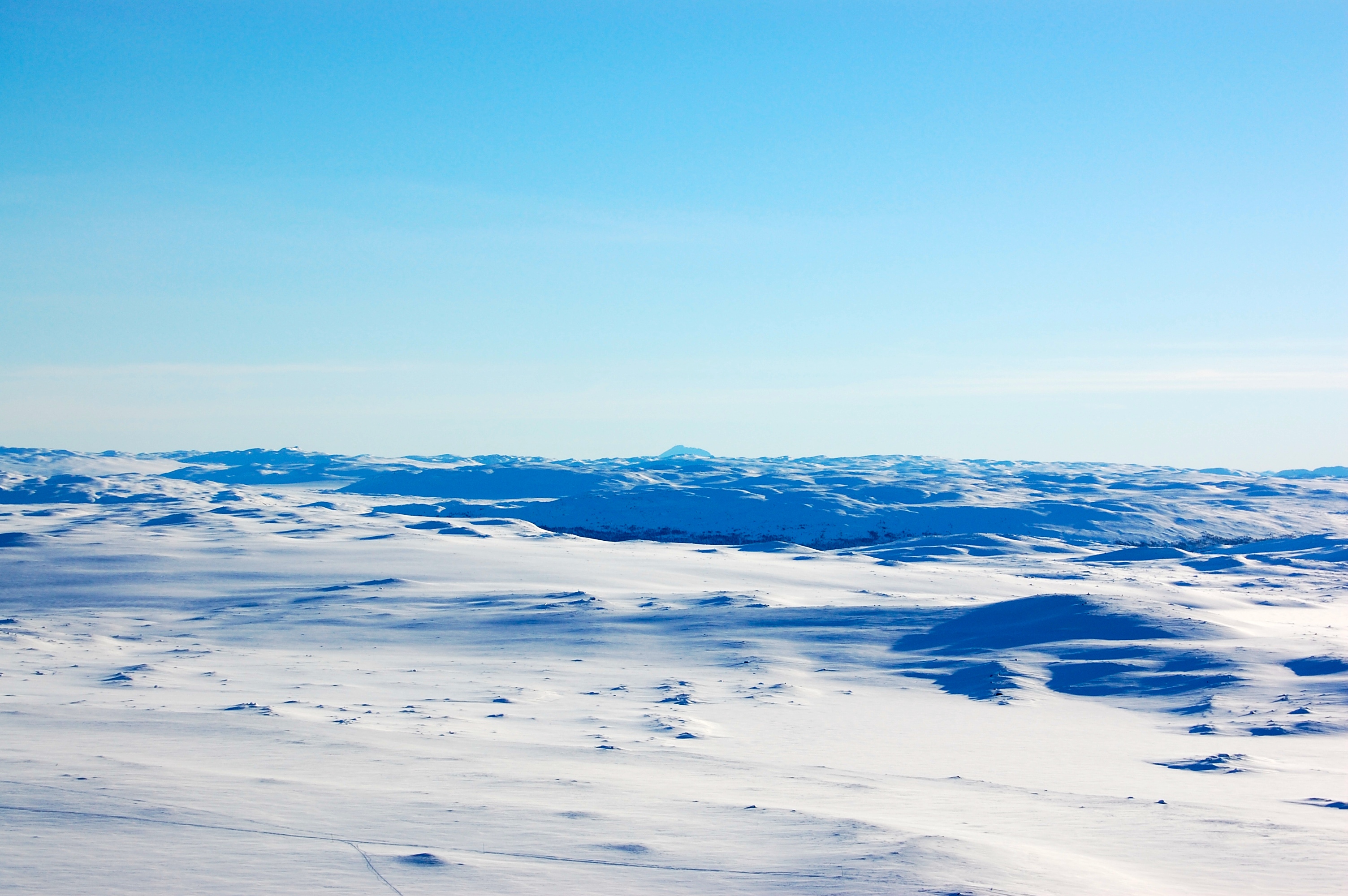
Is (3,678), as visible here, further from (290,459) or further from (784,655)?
(290,459)

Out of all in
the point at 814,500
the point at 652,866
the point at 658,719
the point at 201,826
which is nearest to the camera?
the point at 652,866

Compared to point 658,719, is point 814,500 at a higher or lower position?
higher

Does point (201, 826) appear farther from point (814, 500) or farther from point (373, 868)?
point (814, 500)

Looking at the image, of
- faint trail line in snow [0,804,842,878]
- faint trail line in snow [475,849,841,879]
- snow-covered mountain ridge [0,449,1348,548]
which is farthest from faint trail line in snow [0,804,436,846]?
snow-covered mountain ridge [0,449,1348,548]

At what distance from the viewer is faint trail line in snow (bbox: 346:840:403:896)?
20.7ft

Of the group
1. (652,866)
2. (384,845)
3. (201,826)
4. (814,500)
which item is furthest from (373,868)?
(814,500)

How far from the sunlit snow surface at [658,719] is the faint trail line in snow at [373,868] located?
5 cm

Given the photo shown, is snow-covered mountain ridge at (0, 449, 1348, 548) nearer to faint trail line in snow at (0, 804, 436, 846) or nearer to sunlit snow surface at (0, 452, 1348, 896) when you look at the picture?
sunlit snow surface at (0, 452, 1348, 896)

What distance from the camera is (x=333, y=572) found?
28797 millimetres

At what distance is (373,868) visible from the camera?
21.9 feet

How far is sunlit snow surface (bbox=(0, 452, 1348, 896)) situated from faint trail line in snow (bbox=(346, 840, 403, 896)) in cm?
5

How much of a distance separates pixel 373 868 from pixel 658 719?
22.2ft

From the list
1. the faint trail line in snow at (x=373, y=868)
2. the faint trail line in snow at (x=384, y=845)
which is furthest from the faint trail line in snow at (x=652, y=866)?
the faint trail line in snow at (x=373, y=868)

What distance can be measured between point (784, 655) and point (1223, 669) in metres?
7.13
